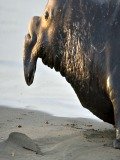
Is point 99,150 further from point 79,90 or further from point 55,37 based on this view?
point 55,37

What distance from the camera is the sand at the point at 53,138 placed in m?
6.41

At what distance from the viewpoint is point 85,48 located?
289 inches

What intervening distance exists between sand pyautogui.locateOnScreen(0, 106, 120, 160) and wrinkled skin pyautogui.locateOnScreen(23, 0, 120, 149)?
31 cm

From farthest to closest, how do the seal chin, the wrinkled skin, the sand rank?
the seal chin, the wrinkled skin, the sand

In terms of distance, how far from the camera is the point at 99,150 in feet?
21.8

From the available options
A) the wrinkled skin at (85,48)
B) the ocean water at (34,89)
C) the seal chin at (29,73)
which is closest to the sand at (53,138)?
the wrinkled skin at (85,48)

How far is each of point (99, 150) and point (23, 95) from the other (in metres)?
4.99

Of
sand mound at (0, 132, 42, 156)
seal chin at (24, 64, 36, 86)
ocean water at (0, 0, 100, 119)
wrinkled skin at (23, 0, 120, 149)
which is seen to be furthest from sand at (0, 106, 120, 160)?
ocean water at (0, 0, 100, 119)

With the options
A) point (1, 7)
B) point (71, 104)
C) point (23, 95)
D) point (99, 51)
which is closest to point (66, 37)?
point (99, 51)

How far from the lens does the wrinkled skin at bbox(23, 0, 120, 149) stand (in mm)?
6977

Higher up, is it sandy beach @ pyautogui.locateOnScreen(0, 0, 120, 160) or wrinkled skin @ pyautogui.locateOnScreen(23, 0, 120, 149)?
wrinkled skin @ pyautogui.locateOnScreen(23, 0, 120, 149)

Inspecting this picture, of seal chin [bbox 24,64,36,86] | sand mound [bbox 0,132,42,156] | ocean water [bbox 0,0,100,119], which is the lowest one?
ocean water [bbox 0,0,100,119]

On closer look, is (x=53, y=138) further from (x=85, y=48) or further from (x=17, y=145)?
(x=85, y=48)

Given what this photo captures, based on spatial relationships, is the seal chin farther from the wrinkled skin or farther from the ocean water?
the ocean water
